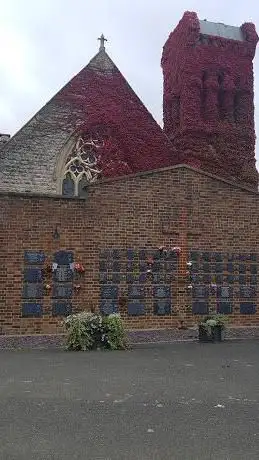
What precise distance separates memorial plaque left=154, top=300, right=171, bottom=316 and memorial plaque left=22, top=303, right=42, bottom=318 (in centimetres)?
281

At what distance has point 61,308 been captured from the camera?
38.7 feet

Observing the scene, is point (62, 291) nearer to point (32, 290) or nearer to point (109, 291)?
point (32, 290)

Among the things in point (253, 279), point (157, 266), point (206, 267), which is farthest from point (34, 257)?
point (253, 279)

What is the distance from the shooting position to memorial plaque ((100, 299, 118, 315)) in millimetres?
12062

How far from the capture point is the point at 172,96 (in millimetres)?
24312

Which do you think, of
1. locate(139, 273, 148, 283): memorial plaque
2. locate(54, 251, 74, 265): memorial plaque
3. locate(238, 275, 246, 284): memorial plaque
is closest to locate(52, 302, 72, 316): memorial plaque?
locate(54, 251, 74, 265): memorial plaque

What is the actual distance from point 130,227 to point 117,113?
7.98 meters

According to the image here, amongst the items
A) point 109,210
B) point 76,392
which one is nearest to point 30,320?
point 109,210

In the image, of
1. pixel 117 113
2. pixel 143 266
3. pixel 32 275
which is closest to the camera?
pixel 32 275

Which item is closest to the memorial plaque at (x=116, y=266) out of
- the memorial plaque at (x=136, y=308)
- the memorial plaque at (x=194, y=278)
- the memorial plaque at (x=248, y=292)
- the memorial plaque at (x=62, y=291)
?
the memorial plaque at (x=136, y=308)

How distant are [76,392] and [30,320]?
5.80m

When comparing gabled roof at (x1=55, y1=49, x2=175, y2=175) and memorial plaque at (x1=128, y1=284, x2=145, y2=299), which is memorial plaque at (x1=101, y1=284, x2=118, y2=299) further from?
gabled roof at (x1=55, y1=49, x2=175, y2=175)

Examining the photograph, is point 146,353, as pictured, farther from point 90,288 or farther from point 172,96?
point 172,96

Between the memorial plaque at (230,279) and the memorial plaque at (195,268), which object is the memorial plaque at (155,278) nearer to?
the memorial plaque at (195,268)
